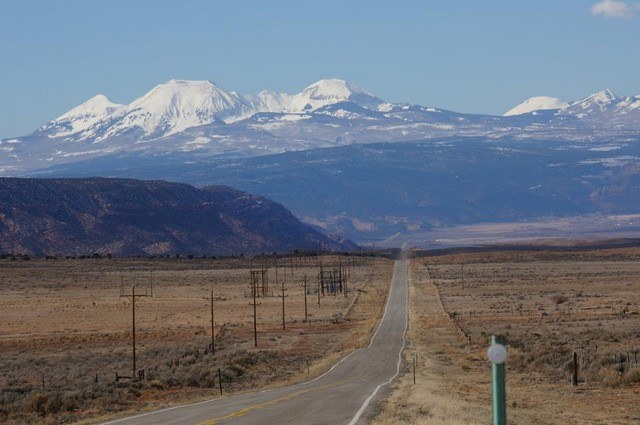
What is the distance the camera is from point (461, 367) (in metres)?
39.8

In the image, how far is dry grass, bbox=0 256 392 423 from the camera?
3481cm

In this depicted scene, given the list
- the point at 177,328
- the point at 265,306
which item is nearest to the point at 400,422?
the point at 177,328

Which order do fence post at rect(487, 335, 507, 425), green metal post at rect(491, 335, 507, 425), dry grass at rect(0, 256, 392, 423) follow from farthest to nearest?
dry grass at rect(0, 256, 392, 423) < green metal post at rect(491, 335, 507, 425) < fence post at rect(487, 335, 507, 425)

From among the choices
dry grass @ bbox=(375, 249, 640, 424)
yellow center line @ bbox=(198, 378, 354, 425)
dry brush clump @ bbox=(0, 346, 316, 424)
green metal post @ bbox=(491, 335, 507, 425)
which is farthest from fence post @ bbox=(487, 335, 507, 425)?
dry brush clump @ bbox=(0, 346, 316, 424)

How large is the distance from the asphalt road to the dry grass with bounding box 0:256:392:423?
6.91ft

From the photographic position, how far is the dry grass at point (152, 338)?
34812 mm

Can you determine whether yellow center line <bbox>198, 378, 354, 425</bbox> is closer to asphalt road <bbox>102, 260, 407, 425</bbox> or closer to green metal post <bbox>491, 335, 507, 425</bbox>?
asphalt road <bbox>102, 260, 407, 425</bbox>

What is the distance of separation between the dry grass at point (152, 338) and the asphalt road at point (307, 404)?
2.11m

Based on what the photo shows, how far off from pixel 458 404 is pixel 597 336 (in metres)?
27.3

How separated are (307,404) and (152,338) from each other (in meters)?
40.0

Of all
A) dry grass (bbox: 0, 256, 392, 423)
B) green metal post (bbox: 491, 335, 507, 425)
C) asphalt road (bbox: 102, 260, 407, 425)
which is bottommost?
dry grass (bbox: 0, 256, 392, 423)

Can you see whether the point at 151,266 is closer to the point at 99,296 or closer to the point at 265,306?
the point at 99,296

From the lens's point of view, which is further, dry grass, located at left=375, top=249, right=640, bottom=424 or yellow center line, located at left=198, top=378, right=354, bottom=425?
dry grass, located at left=375, top=249, right=640, bottom=424

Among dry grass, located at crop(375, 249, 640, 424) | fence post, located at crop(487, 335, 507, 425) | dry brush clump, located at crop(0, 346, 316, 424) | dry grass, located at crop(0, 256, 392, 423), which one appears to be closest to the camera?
fence post, located at crop(487, 335, 507, 425)
